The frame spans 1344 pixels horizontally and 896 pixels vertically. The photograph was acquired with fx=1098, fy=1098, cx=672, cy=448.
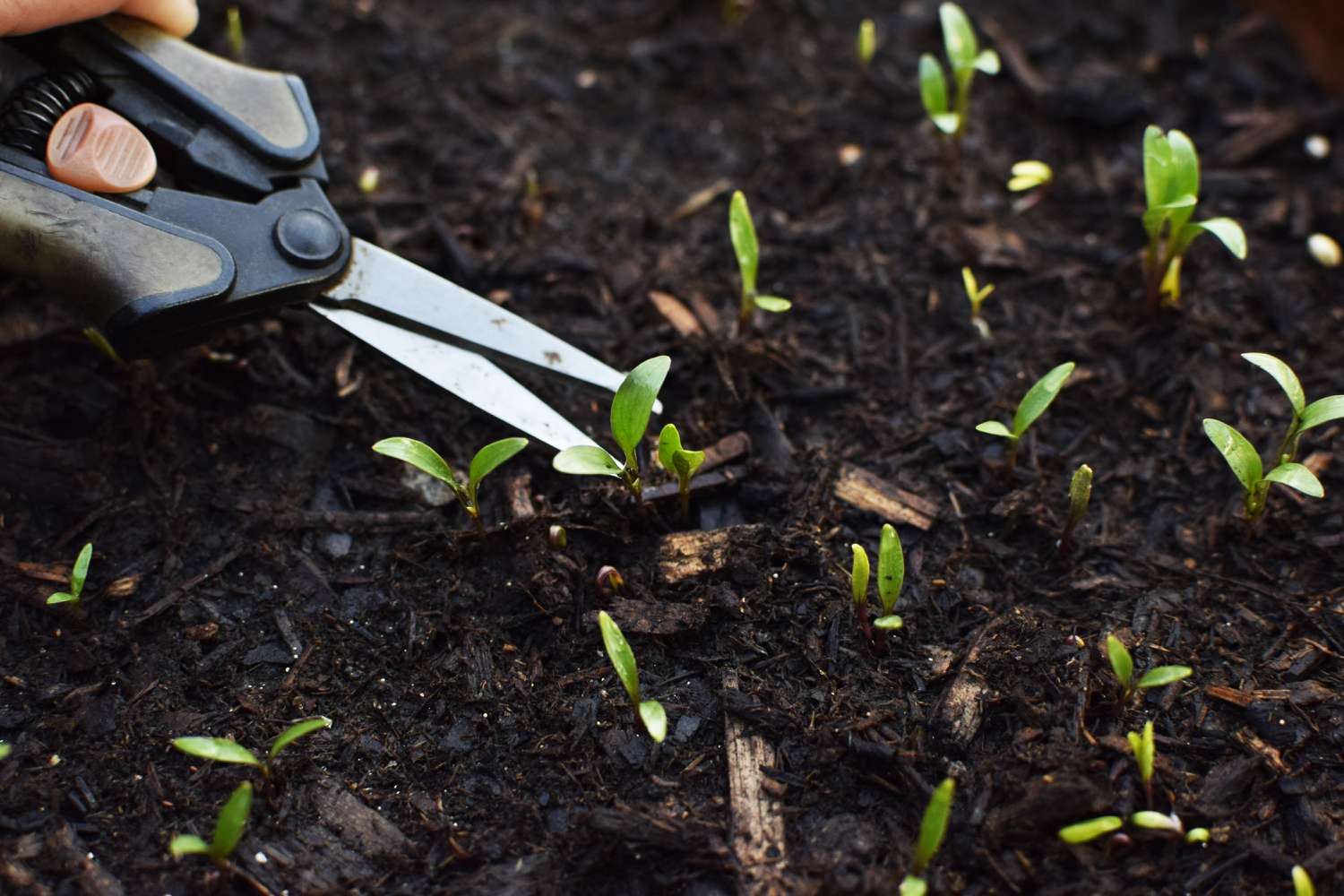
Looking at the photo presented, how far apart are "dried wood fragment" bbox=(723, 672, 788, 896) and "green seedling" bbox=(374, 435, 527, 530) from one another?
551 millimetres

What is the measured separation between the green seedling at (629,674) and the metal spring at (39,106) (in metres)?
1.29

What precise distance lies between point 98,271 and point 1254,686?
6.74 ft

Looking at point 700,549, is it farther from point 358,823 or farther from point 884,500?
point 358,823

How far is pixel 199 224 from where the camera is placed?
1.93 metres

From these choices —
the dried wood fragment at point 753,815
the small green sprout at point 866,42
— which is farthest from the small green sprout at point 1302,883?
the small green sprout at point 866,42

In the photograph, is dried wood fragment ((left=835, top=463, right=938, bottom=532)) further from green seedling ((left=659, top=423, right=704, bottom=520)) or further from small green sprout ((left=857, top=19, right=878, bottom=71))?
small green sprout ((left=857, top=19, right=878, bottom=71))

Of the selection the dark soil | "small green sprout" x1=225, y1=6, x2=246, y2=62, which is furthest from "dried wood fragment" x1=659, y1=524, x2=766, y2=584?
"small green sprout" x1=225, y1=6, x2=246, y2=62

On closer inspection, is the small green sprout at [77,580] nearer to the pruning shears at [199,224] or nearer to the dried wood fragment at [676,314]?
the pruning shears at [199,224]

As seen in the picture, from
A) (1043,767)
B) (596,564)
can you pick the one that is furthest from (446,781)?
(1043,767)

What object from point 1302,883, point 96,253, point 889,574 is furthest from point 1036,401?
point 96,253

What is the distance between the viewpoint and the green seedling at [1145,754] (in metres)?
1.66

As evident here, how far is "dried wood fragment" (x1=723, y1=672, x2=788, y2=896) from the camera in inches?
65.4

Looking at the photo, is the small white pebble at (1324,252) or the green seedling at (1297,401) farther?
the small white pebble at (1324,252)

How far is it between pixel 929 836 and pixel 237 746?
3.37 feet
